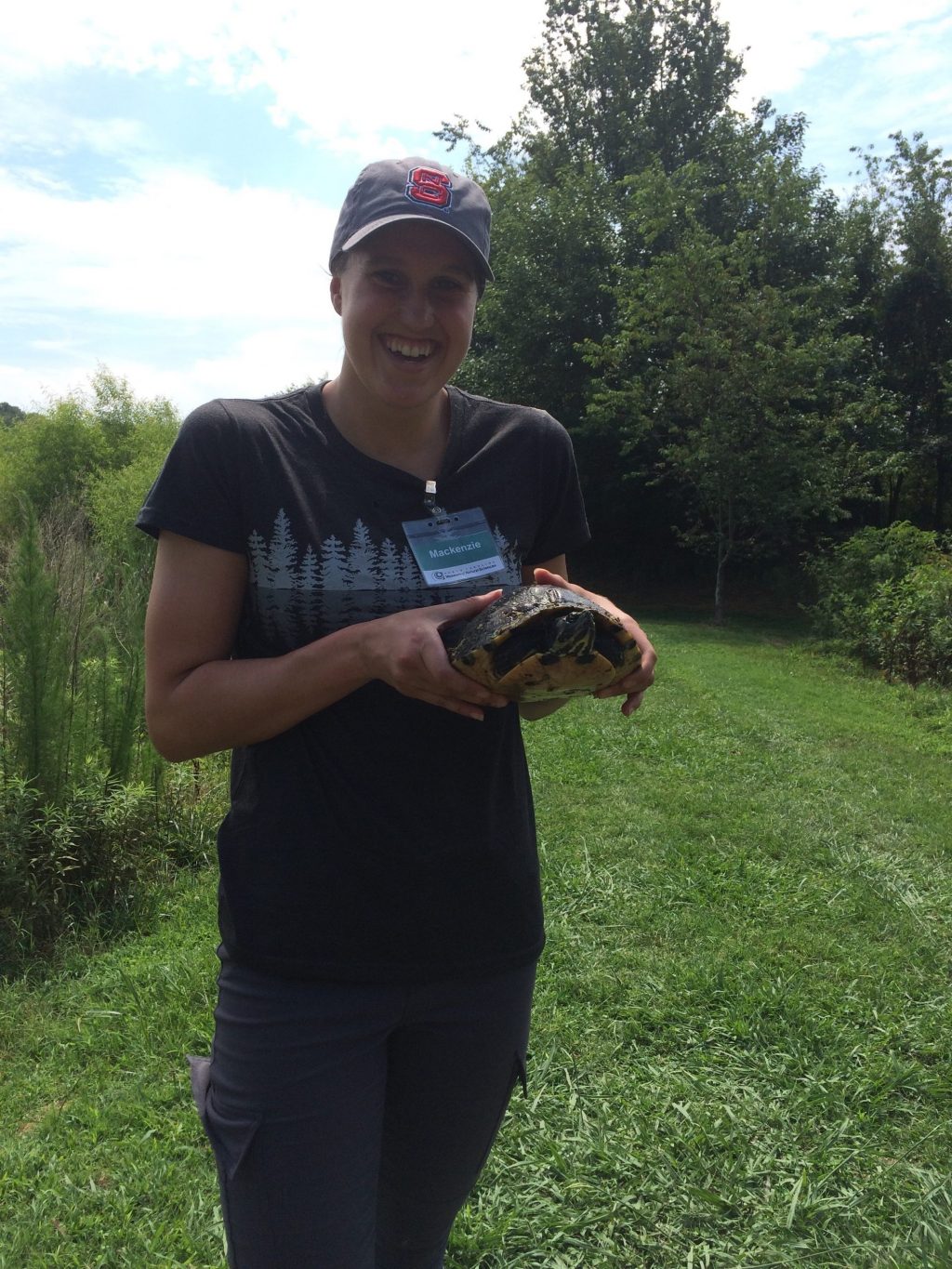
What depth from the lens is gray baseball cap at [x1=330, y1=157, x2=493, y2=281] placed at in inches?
54.4

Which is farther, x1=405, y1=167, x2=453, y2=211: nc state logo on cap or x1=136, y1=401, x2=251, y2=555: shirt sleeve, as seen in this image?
x1=405, y1=167, x2=453, y2=211: nc state logo on cap

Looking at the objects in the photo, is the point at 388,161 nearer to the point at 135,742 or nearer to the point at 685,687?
the point at 135,742

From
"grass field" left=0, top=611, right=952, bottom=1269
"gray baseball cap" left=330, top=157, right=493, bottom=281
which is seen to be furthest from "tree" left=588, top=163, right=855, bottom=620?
"gray baseball cap" left=330, top=157, right=493, bottom=281

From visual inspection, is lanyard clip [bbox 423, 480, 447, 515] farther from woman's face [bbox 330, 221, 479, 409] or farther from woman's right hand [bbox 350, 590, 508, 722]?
woman's right hand [bbox 350, 590, 508, 722]

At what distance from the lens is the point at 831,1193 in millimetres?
2510

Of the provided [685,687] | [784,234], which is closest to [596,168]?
[784,234]

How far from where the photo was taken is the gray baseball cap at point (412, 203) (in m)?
1.38

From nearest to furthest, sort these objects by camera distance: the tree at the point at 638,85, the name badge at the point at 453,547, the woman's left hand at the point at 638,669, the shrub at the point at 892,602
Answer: the name badge at the point at 453,547, the woman's left hand at the point at 638,669, the shrub at the point at 892,602, the tree at the point at 638,85

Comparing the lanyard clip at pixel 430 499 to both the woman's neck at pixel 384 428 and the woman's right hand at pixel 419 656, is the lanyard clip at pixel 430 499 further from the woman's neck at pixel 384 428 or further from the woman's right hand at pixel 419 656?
the woman's right hand at pixel 419 656

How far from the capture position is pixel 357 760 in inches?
53.6

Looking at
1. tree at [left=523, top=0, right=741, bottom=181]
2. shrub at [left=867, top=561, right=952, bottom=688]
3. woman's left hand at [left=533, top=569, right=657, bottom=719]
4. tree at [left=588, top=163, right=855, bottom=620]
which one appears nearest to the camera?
woman's left hand at [left=533, top=569, right=657, bottom=719]

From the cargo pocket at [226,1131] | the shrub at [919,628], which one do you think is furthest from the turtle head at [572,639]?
the shrub at [919,628]

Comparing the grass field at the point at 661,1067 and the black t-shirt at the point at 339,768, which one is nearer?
the black t-shirt at the point at 339,768

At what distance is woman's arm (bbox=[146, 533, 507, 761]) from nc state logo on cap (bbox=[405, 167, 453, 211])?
2.01 feet
